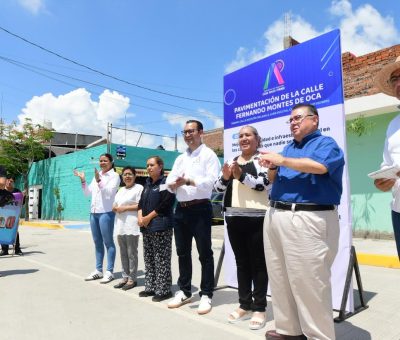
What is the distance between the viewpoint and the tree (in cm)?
2255

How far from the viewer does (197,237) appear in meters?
4.21

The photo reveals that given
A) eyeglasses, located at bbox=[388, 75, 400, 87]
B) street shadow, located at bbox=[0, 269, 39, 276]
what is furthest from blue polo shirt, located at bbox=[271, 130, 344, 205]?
street shadow, located at bbox=[0, 269, 39, 276]

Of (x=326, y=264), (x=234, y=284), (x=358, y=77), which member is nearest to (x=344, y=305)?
(x=326, y=264)

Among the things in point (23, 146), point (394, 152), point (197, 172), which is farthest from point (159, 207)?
point (23, 146)

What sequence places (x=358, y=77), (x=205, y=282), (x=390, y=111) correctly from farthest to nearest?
(x=358, y=77) → (x=390, y=111) → (x=205, y=282)

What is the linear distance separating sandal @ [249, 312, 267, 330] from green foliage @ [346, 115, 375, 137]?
25.7 ft

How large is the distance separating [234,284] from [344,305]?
1.70 meters

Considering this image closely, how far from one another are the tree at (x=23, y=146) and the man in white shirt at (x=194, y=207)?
2051 cm

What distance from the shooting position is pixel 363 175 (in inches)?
426

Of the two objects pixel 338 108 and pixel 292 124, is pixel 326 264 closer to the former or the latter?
pixel 292 124

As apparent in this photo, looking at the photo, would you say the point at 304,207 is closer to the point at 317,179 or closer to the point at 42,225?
the point at 317,179

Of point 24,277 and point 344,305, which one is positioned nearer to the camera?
point 344,305

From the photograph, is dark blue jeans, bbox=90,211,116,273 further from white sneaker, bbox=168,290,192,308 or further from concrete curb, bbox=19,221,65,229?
concrete curb, bbox=19,221,65,229

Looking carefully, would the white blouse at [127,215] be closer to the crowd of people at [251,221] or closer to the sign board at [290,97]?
the crowd of people at [251,221]
